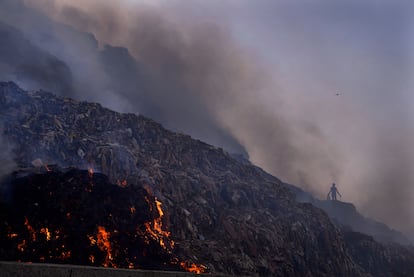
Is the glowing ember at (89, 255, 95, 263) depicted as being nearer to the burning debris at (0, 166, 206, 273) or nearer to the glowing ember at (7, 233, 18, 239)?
the burning debris at (0, 166, 206, 273)

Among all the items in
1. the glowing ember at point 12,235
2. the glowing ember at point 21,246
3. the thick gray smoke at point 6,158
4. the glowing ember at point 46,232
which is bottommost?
the glowing ember at point 21,246

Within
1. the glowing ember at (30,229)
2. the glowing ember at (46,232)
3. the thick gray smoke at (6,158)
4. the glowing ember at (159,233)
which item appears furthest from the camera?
the glowing ember at (159,233)

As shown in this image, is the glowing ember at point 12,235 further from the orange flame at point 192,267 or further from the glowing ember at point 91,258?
the orange flame at point 192,267

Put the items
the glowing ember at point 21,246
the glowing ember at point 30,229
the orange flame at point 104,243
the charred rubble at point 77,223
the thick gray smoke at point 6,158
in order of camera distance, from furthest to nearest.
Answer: the thick gray smoke at point 6,158 < the orange flame at point 104,243 < the glowing ember at point 30,229 < the charred rubble at point 77,223 < the glowing ember at point 21,246

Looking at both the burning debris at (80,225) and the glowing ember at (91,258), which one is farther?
the glowing ember at (91,258)

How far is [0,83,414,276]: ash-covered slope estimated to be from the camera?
38938 mm

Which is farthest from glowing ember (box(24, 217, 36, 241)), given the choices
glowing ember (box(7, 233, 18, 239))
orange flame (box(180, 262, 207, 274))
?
orange flame (box(180, 262, 207, 274))

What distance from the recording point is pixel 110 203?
32.3 meters

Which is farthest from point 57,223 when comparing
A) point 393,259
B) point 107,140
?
point 393,259

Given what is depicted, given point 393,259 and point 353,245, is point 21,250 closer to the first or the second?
point 353,245

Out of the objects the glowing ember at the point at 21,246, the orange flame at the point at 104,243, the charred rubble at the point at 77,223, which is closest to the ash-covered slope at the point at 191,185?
the charred rubble at the point at 77,223

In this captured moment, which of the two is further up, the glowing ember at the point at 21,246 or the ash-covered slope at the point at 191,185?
the ash-covered slope at the point at 191,185

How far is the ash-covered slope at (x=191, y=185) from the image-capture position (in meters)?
38.9

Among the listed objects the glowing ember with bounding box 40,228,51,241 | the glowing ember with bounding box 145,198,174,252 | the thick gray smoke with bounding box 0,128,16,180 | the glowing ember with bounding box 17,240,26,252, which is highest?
the thick gray smoke with bounding box 0,128,16,180
